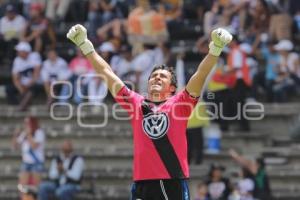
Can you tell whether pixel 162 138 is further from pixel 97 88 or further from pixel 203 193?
pixel 97 88

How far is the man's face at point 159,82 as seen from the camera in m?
8.95

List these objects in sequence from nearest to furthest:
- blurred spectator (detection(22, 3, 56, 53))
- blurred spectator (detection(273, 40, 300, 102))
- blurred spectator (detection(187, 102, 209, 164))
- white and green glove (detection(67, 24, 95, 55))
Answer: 1. white and green glove (detection(67, 24, 95, 55))
2. blurred spectator (detection(187, 102, 209, 164))
3. blurred spectator (detection(273, 40, 300, 102))
4. blurred spectator (detection(22, 3, 56, 53))

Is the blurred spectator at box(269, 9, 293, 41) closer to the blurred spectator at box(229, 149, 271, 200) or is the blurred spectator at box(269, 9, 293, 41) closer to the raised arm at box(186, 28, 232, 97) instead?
the blurred spectator at box(229, 149, 271, 200)

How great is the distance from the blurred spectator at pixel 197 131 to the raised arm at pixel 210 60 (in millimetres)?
6798

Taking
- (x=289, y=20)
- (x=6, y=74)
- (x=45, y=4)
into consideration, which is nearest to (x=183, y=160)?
(x=289, y=20)

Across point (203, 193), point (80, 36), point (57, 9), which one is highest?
point (57, 9)

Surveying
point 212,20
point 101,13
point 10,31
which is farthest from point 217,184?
point 10,31

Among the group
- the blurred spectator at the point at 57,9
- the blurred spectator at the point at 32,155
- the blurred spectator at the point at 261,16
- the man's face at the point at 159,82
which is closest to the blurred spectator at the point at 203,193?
the blurred spectator at the point at 32,155

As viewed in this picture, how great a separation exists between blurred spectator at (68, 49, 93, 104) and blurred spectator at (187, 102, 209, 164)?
243 cm

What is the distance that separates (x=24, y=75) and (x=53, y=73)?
610 millimetres

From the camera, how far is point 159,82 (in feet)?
29.4

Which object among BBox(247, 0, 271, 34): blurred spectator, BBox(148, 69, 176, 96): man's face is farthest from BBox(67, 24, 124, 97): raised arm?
BBox(247, 0, 271, 34): blurred spectator

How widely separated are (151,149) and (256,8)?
9.94m

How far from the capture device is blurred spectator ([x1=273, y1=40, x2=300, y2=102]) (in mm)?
16688
